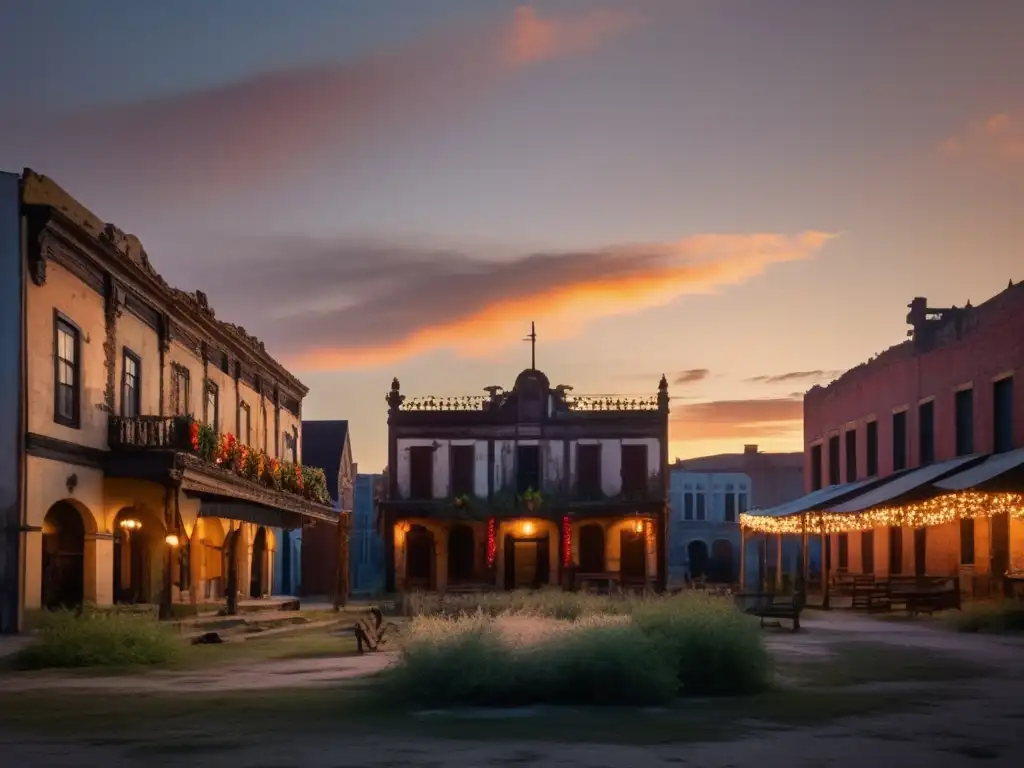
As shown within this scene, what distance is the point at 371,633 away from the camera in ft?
68.8

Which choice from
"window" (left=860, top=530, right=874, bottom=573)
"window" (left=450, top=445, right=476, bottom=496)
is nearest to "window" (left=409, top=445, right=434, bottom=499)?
"window" (left=450, top=445, right=476, bottom=496)

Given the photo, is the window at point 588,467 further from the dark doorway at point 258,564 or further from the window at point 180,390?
the window at point 180,390

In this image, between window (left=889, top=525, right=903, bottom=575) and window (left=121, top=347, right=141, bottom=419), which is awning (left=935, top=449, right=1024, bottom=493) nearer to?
window (left=889, top=525, right=903, bottom=575)

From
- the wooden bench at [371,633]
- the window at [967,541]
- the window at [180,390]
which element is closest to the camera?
the wooden bench at [371,633]

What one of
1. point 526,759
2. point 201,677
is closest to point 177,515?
point 201,677

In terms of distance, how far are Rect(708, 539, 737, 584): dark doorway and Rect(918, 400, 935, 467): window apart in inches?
1332

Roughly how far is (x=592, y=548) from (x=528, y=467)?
4067mm

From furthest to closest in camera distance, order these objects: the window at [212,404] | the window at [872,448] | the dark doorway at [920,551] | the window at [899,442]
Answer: the window at [872,448] → the window at [899,442] → the dark doorway at [920,551] → the window at [212,404]

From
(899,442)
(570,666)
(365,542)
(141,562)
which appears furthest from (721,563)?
(570,666)

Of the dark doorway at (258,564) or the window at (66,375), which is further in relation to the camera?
the dark doorway at (258,564)

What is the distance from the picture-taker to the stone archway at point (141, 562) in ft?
90.7

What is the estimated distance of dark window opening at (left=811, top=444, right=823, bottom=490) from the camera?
5059cm

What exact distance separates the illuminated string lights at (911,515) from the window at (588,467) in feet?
42.6

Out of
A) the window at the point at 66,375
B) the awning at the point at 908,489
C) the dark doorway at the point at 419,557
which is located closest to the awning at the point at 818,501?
the awning at the point at 908,489
